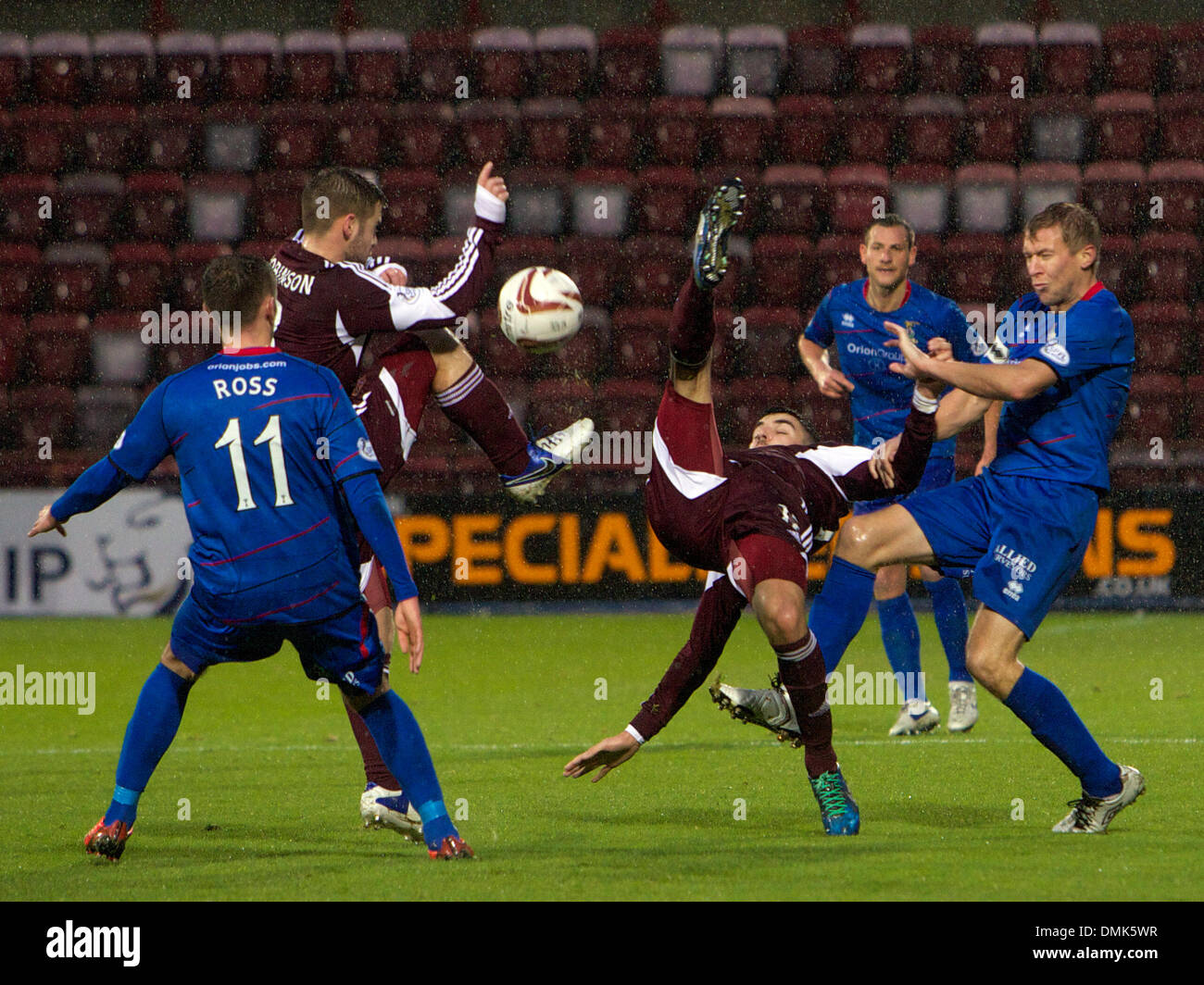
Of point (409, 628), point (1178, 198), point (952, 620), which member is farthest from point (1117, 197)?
point (409, 628)

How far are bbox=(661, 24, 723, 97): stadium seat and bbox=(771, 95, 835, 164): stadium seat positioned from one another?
2.20 ft

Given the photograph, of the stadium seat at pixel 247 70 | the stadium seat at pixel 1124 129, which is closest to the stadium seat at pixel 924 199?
the stadium seat at pixel 1124 129

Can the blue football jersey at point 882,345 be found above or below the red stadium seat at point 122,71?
below

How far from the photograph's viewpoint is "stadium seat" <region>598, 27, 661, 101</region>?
43.2 feet

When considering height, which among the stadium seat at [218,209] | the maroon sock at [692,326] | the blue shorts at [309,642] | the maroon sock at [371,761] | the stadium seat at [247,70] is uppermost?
the stadium seat at [247,70]

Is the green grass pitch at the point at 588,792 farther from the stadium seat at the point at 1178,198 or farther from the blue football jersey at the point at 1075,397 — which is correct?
the stadium seat at the point at 1178,198

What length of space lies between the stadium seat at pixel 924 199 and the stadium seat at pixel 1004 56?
3.97 ft

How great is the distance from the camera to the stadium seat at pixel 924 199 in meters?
12.5

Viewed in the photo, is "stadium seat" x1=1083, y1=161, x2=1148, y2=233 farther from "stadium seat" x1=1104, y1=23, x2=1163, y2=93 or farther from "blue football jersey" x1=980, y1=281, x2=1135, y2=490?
"blue football jersey" x1=980, y1=281, x2=1135, y2=490

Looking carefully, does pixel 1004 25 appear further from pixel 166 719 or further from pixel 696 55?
pixel 166 719

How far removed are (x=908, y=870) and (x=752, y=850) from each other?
1.57 ft

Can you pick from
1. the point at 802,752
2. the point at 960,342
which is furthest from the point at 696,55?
the point at 802,752

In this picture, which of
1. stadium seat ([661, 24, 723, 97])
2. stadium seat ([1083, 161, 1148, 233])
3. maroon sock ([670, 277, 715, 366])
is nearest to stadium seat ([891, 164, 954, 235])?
stadium seat ([1083, 161, 1148, 233])

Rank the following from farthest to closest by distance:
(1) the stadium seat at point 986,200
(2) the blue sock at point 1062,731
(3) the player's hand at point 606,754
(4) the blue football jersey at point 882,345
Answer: (1) the stadium seat at point 986,200, (4) the blue football jersey at point 882,345, (3) the player's hand at point 606,754, (2) the blue sock at point 1062,731
